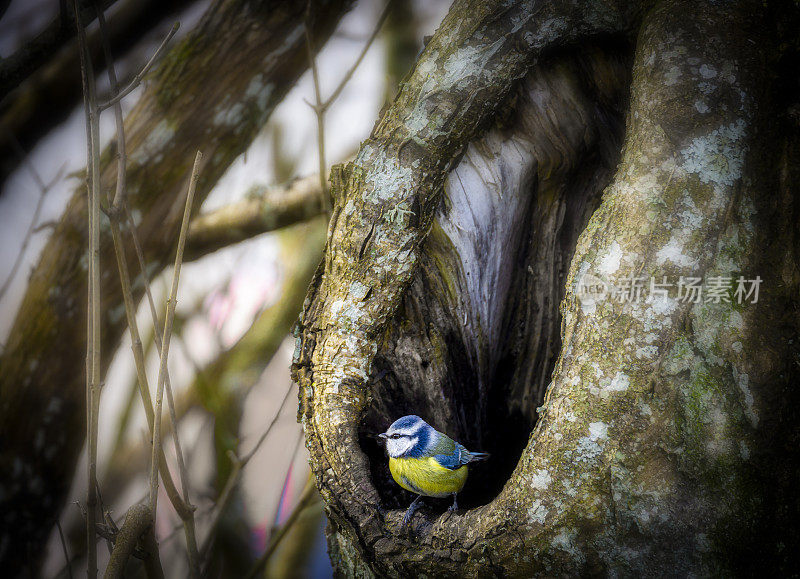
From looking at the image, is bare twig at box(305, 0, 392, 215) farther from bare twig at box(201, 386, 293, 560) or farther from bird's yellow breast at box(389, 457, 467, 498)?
bird's yellow breast at box(389, 457, 467, 498)

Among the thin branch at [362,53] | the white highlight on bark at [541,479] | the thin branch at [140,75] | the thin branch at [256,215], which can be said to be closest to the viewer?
the thin branch at [140,75]

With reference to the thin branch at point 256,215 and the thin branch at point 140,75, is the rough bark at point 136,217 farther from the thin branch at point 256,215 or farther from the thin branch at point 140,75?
the thin branch at point 140,75

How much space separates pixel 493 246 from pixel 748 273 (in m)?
0.37

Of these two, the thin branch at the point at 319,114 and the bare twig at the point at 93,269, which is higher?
the thin branch at the point at 319,114

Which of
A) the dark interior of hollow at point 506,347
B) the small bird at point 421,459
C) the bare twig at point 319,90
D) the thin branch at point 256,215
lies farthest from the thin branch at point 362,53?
the small bird at point 421,459

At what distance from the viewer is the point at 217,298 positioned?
1.22 m

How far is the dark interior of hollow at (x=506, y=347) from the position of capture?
821mm

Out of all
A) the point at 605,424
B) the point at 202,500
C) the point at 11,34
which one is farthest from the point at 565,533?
the point at 11,34

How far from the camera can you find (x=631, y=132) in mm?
705

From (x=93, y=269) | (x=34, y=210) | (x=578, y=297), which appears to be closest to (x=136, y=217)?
(x=34, y=210)

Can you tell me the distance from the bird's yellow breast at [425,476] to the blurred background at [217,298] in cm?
37

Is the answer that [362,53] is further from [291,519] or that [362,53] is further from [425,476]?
[291,519]

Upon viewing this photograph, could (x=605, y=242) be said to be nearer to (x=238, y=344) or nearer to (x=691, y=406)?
(x=691, y=406)

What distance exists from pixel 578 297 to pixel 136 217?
0.92m
